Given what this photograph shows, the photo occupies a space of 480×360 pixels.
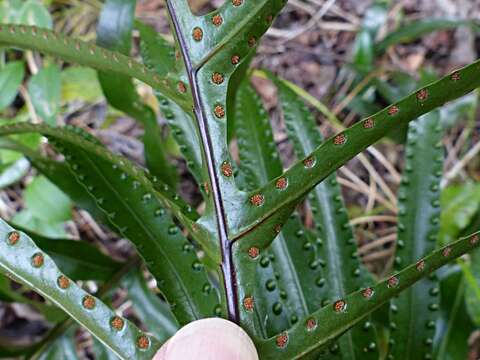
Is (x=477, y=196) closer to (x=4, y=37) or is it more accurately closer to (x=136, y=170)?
(x=136, y=170)

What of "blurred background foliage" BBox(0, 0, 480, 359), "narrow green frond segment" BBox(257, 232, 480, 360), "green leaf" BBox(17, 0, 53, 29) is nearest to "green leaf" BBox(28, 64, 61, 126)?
"blurred background foliage" BBox(0, 0, 480, 359)

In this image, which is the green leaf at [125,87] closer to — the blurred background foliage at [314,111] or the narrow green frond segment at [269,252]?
the blurred background foliage at [314,111]

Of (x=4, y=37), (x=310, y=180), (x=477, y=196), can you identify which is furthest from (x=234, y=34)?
(x=477, y=196)

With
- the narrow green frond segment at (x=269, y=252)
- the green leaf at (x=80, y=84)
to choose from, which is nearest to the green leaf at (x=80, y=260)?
the narrow green frond segment at (x=269, y=252)

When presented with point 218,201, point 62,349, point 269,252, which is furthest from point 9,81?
point 218,201

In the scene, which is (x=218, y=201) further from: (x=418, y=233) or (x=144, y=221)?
(x=418, y=233)

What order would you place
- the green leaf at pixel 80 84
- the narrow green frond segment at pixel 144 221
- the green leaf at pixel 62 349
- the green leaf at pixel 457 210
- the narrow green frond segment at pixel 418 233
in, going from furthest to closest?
1. the green leaf at pixel 80 84
2. the green leaf at pixel 457 210
3. the green leaf at pixel 62 349
4. the narrow green frond segment at pixel 418 233
5. the narrow green frond segment at pixel 144 221
